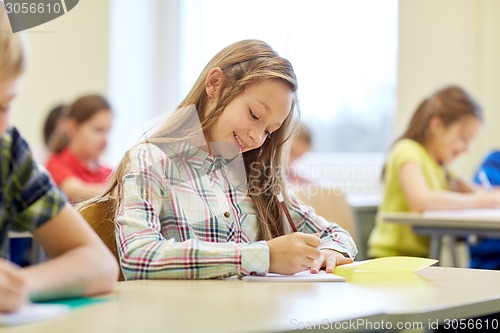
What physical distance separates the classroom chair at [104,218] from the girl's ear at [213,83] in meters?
0.31

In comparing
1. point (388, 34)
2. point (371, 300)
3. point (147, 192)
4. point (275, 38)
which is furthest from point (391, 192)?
point (371, 300)

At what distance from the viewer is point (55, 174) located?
3.73m

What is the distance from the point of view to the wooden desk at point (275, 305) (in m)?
0.88

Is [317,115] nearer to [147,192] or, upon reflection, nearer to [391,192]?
[391,192]

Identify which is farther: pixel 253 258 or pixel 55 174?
pixel 55 174

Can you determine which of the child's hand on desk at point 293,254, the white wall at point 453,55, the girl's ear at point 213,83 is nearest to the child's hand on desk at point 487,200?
the white wall at point 453,55

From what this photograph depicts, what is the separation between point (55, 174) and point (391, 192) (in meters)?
1.56

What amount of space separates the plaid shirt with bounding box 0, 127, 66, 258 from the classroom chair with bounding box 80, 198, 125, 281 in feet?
1.37

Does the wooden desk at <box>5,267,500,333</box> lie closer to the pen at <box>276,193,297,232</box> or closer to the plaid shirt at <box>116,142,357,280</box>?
the plaid shirt at <box>116,142,357,280</box>

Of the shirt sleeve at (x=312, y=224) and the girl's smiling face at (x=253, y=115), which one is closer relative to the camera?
the girl's smiling face at (x=253, y=115)

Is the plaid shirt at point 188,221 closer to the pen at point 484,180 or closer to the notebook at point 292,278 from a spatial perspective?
the notebook at point 292,278

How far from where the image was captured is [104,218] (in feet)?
4.90

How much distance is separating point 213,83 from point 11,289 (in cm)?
81

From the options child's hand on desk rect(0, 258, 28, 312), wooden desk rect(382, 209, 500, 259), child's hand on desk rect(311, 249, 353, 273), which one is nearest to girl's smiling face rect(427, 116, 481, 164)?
wooden desk rect(382, 209, 500, 259)
